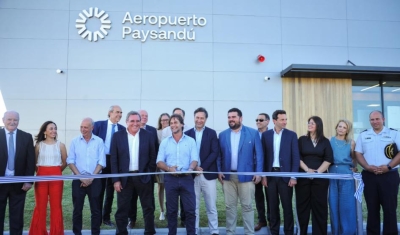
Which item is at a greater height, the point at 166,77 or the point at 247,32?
the point at 247,32

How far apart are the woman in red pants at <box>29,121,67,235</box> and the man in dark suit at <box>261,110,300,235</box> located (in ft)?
11.0

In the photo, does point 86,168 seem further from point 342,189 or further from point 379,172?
point 379,172

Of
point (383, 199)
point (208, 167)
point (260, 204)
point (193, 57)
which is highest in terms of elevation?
point (193, 57)

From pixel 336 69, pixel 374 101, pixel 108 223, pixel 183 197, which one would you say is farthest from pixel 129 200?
pixel 374 101

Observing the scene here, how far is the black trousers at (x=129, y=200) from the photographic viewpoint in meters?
5.84

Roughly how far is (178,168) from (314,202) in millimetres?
2282

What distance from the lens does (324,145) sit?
5996 millimetres

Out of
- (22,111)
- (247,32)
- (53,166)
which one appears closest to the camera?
(53,166)

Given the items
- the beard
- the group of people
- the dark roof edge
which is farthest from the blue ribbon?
the dark roof edge

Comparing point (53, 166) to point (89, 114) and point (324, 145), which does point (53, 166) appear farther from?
point (89, 114)

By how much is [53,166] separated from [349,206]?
4.82 meters

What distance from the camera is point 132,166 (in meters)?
6.01

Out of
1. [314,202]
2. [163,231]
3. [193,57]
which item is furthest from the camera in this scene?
[193,57]

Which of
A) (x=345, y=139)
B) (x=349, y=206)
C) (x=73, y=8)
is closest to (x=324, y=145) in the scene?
(x=345, y=139)
